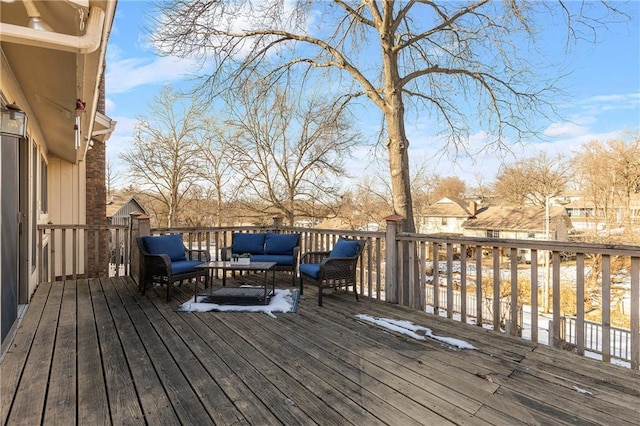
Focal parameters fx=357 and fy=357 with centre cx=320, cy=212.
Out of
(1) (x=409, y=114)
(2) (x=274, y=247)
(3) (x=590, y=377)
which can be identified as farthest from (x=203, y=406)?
(1) (x=409, y=114)

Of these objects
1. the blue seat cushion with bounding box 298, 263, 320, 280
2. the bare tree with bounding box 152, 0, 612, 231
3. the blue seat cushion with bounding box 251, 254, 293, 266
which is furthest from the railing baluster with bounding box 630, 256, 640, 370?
the blue seat cushion with bounding box 251, 254, 293, 266

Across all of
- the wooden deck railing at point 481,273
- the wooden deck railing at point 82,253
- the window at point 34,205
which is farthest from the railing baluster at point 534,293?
the window at point 34,205

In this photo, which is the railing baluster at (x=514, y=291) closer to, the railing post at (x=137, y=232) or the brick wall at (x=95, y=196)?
the railing post at (x=137, y=232)

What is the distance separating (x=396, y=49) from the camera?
6.55 meters

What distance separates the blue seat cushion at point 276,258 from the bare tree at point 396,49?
2.19m

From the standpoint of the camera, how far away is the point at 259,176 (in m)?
16.7

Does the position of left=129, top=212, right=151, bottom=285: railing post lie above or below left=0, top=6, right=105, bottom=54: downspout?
below

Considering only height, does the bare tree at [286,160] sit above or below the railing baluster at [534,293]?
above

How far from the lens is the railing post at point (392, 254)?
442 centimetres

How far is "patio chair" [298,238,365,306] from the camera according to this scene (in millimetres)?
4344

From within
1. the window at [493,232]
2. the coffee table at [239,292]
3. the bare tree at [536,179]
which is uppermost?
the bare tree at [536,179]

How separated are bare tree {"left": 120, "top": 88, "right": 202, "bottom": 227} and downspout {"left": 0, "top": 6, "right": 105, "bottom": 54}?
50.8 feet

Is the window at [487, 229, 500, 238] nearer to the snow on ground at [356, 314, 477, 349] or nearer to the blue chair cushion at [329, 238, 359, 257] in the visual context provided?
the blue chair cushion at [329, 238, 359, 257]

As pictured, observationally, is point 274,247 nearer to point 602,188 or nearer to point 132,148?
point 132,148
